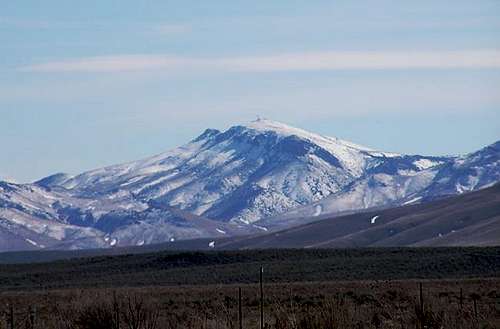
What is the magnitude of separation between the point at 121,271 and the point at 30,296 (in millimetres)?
42091

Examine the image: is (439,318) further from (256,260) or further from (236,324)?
(256,260)

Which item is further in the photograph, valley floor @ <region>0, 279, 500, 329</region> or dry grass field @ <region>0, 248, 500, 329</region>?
dry grass field @ <region>0, 248, 500, 329</region>

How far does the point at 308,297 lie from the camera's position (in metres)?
50.8

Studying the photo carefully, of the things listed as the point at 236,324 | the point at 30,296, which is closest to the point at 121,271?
the point at 30,296

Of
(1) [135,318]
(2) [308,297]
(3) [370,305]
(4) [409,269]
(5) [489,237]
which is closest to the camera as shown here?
(1) [135,318]

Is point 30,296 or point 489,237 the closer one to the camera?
point 30,296

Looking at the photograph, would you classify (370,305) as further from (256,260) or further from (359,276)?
(256,260)

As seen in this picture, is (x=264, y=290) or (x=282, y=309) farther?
(x=264, y=290)

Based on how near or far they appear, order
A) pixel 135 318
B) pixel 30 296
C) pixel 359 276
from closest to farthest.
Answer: pixel 135 318, pixel 30 296, pixel 359 276

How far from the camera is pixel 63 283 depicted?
3575 inches

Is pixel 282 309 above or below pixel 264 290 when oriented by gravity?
below

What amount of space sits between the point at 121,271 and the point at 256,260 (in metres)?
10.7

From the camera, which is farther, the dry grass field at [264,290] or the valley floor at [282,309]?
the dry grass field at [264,290]

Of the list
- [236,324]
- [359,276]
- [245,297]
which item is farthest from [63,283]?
[236,324]
